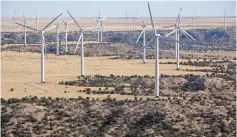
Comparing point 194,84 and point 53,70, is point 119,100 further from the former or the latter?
point 53,70

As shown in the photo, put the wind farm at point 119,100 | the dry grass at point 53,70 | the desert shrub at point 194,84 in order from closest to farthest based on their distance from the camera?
1. the wind farm at point 119,100
2. the dry grass at point 53,70
3. the desert shrub at point 194,84

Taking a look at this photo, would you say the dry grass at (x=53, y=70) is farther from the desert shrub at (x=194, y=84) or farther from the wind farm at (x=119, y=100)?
the desert shrub at (x=194, y=84)

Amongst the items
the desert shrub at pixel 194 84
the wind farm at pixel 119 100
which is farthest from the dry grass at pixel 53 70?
the desert shrub at pixel 194 84

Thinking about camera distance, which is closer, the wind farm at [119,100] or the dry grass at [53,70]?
the wind farm at [119,100]

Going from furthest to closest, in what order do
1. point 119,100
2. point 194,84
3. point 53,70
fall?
point 53,70, point 194,84, point 119,100

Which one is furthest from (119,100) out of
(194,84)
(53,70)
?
(53,70)

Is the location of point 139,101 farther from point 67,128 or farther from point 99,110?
point 67,128

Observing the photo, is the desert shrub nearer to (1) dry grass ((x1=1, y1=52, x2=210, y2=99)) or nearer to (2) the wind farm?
(2) the wind farm

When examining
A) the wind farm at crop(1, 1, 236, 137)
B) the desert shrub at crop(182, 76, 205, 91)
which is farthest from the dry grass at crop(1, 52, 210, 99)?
the desert shrub at crop(182, 76, 205, 91)

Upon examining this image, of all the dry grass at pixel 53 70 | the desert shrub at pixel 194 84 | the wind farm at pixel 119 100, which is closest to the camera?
the wind farm at pixel 119 100
